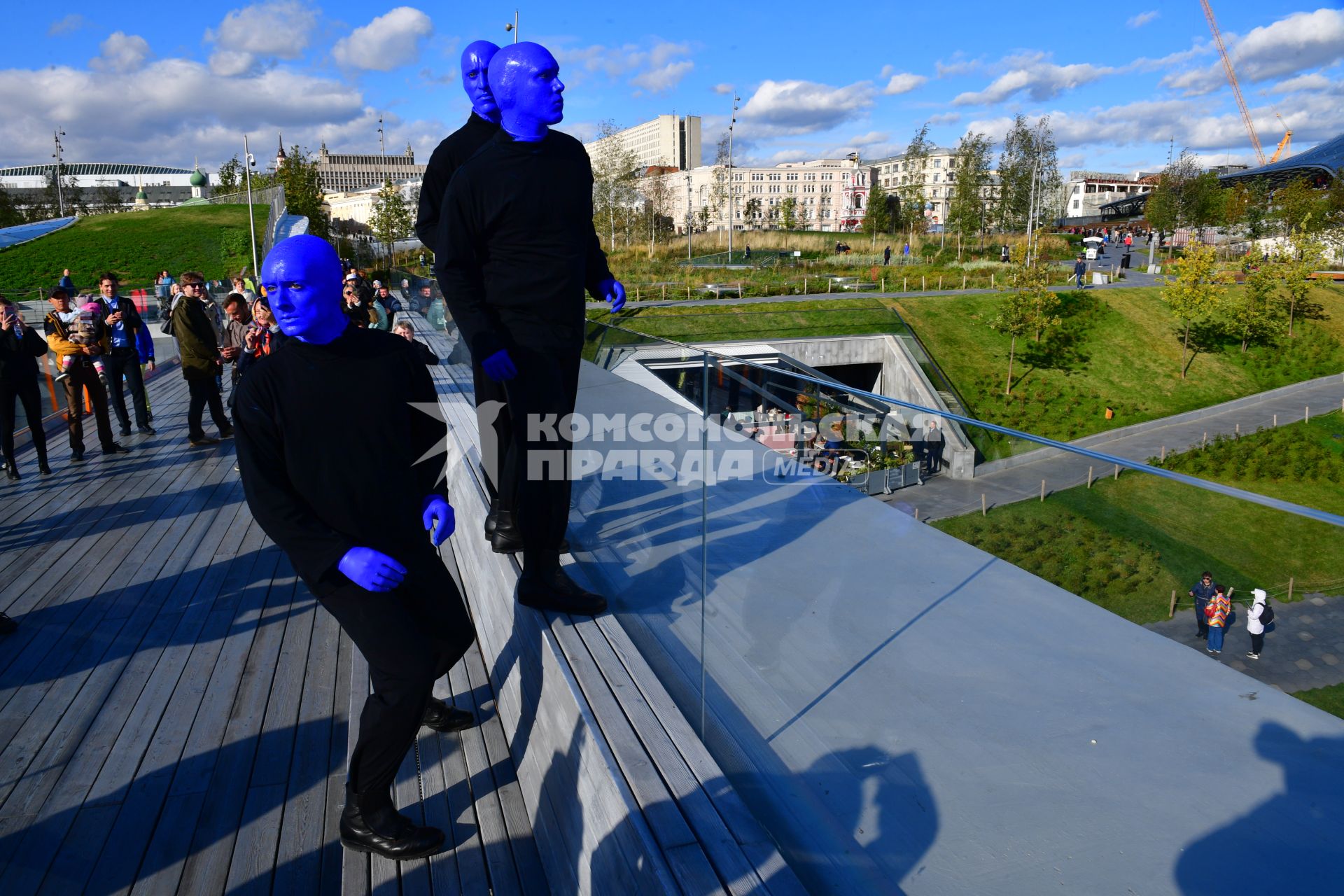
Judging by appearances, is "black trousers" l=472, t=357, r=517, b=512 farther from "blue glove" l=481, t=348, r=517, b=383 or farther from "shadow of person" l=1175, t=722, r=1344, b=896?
"shadow of person" l=1175, t=722, r=1344, b=896

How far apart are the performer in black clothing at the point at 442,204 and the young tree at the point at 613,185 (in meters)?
49.7

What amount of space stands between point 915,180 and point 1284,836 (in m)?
57.7

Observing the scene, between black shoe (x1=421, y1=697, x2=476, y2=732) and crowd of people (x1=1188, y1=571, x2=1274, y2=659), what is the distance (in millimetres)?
2512

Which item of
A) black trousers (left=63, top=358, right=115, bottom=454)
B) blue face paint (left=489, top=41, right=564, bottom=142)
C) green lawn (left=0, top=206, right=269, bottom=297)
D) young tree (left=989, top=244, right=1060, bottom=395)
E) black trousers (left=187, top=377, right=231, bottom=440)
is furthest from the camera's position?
green lawn (left=0, top=206, right=269, bottom=297)

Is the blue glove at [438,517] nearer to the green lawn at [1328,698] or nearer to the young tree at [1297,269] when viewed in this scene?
the green lawn at [1328,698]

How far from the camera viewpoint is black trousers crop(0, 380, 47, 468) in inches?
299

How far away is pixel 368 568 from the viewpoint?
2.23 m

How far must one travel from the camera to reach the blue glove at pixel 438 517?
2.51 meters

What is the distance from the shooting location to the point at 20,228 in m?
54.4

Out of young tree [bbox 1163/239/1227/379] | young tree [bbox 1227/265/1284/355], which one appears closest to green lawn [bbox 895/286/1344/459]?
young tree [bbox 1227/265/1284/355]

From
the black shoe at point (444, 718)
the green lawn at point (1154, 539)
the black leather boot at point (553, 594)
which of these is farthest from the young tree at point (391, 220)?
the green lawn at point (1154, 539)

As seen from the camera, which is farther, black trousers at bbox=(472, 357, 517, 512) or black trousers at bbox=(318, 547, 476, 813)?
black trousers at bbox=(472, 357, 517, 512)

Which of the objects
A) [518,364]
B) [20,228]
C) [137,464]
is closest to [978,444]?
[518,364]

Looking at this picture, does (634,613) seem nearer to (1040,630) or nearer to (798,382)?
(798,382)
